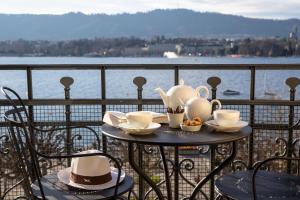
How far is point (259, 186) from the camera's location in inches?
94.7

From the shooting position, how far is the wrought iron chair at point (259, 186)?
2252mm

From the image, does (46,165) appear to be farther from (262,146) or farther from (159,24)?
(159,24)

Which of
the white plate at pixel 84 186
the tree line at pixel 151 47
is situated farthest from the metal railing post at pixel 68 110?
the tree line at pixel 151 47

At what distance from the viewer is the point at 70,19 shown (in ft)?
26.7

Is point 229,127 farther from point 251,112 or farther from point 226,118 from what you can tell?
point 251,112

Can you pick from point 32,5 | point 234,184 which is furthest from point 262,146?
point 32,5

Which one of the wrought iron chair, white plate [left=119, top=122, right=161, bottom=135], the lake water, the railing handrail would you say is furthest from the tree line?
white plate [left=119, top=122, right=161, bottom=135]

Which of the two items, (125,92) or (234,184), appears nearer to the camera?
(234,184)

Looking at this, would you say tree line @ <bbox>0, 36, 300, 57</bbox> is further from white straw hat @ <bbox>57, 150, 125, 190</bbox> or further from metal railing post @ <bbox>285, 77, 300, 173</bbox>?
white straw hat @ <bbox>57, 150, 125, 190</bbox>

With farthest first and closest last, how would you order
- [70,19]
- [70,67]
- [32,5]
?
[70,19], [32,5], [70,67]

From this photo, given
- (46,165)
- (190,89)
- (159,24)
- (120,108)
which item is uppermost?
(159,24)

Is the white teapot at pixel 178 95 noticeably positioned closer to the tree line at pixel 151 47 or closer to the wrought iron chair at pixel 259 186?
the wrought iron chair at pixel 259 186

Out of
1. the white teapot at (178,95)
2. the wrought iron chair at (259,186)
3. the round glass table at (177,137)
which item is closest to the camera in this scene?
the round glass table at (177,137)

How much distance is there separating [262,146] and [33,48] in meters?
2.54
